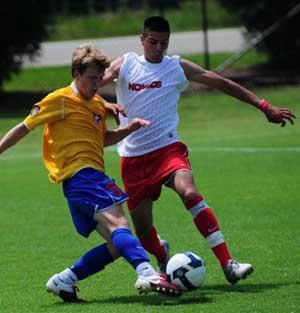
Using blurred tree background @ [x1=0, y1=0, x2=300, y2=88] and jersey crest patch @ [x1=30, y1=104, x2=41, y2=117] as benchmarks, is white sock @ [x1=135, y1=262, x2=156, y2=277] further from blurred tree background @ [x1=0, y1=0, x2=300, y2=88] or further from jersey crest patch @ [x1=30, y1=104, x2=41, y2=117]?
blurred tree background @ [x1=0, y1=0, x2=300, y2=88]

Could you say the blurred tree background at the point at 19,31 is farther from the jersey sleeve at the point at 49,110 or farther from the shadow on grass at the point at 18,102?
the jersey sleeve at the point at 49,110

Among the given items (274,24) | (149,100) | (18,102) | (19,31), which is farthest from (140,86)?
(274,24)

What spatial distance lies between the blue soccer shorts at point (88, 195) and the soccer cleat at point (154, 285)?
2.10ft

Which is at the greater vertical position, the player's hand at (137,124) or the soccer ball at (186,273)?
the player's hand at (137,124)

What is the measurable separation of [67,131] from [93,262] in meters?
0.98

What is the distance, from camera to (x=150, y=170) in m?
9.38

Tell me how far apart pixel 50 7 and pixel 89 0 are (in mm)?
16542

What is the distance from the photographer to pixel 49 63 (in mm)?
33750

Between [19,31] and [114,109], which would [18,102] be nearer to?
[19,31]

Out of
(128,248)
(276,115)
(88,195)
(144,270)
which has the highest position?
(276,115)

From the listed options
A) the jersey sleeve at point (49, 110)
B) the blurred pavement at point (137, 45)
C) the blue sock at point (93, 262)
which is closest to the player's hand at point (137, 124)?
the jersey sleeve at point (49, 110)

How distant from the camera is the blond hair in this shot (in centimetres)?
843

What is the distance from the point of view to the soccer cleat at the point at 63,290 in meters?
8.59

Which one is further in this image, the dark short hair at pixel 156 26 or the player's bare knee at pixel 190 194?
the dark short hair at pixel 156 26
